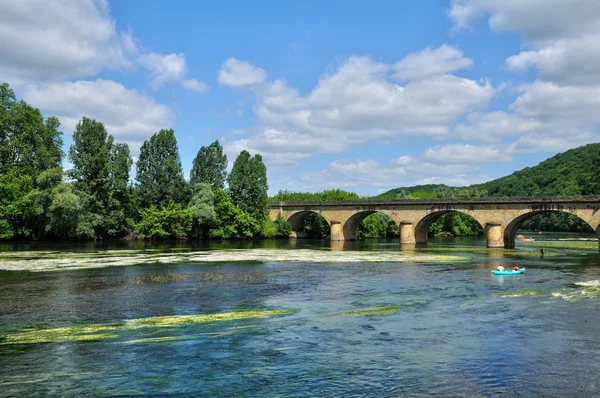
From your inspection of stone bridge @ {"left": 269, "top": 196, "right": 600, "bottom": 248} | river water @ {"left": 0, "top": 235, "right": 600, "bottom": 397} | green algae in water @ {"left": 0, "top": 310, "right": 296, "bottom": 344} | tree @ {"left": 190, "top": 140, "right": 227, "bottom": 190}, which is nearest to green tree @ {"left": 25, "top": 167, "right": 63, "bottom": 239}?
tree @ {"left": 190, "top": 140, "right": 227, "bottom": 190}

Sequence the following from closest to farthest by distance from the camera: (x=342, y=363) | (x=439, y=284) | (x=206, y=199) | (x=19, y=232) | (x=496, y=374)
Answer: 1. (x=496, y=374)
2. (x=342, y=363)
3. (x=439, y=284)
4. (x=19, y=232)
5. (x=206, y=199)

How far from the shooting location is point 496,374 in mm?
13555

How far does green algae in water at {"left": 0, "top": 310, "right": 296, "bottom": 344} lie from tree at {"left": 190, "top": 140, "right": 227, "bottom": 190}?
247ft

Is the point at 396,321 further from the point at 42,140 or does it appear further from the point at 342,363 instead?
the point at 42,140

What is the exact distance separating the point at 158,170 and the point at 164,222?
897cm

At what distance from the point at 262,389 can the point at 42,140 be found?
3199 inches

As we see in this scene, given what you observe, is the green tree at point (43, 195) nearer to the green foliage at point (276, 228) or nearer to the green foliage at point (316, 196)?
the green foliage at point (276, 228)

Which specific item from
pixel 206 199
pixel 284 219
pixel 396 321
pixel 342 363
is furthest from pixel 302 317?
pixel 284 219

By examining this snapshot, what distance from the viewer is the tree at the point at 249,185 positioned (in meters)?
92.2

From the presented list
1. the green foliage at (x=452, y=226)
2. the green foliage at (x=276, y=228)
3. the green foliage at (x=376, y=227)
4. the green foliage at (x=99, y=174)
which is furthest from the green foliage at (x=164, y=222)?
the green foliage at (x=452, y=226)

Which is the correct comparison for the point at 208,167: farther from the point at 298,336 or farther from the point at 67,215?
the point at 298,336

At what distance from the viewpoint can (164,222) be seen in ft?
275

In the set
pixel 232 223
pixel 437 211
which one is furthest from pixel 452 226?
pixel 232 223

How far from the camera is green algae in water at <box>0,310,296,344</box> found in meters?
16.9
